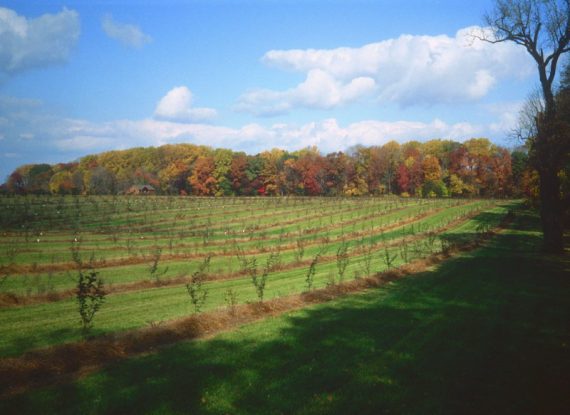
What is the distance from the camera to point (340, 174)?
10675 cm

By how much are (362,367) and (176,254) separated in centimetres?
2372

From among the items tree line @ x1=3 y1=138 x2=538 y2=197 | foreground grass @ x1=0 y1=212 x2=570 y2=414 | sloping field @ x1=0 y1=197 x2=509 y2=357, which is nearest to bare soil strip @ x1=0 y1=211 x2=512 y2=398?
foreground grass @ x1=0 y1=212 x2=570 y2=414

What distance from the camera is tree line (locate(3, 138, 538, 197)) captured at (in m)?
95.7

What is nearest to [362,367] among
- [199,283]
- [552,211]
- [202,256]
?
[199,283]

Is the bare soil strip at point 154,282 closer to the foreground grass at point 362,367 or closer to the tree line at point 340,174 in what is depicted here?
the foreground grass at point 362,367

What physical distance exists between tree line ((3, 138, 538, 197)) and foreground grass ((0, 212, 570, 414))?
274 feet

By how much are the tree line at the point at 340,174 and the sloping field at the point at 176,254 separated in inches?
1510

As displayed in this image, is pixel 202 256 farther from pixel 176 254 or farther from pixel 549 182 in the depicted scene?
pixel 549 182

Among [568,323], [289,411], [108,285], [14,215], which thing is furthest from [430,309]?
[14,215]

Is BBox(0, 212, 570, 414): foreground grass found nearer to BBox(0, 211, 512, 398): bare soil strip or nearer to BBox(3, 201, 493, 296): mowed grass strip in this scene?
BBox(0, 211, 512, 398): bare soil strip

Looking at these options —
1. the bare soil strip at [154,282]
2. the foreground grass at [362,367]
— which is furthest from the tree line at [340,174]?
the foreground grass at [362,367]

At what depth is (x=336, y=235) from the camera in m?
38.9

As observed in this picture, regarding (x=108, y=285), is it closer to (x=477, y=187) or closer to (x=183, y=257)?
(x=183, y=257)

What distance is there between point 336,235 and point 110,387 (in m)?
32.8
